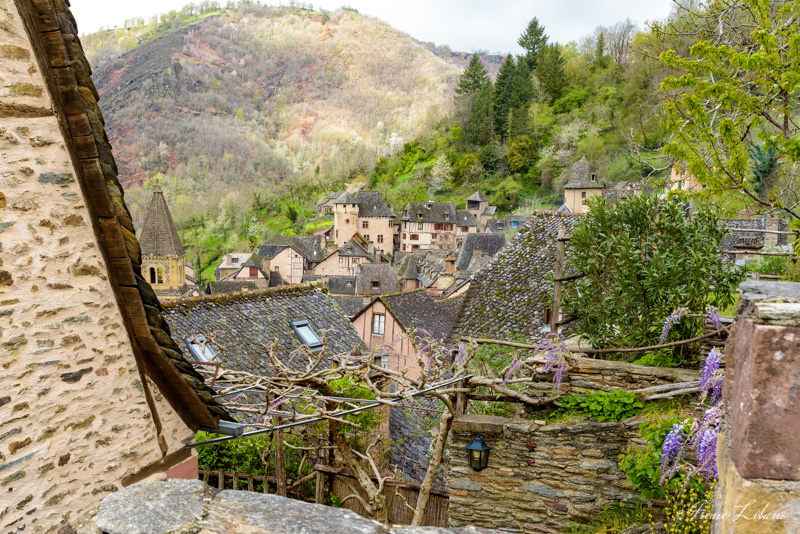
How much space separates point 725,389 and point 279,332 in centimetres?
1127

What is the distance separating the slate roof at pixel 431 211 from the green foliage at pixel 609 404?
2102 inches

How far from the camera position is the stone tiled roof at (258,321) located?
35.4ft

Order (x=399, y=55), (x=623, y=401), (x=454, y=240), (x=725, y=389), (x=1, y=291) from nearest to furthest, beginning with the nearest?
(x=725, y=389)
(x=1, y=291)
(x=623, y=401)
(x=454, y=240)
(x=399, y=55)

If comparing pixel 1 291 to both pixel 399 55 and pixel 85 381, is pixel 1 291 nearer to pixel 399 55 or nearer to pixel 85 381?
pixel 85 381

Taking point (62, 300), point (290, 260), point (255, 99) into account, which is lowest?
point (290, 260)

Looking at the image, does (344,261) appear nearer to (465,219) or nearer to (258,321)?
(465,219)

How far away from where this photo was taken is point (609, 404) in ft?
16.2

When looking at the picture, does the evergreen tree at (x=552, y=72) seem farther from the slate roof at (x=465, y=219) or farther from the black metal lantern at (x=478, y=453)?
the black metal lantern at (x=478, y=453)

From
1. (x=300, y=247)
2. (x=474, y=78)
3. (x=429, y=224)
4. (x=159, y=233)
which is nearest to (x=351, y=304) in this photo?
(x=159, y=233)

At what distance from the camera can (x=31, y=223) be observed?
2490 mm

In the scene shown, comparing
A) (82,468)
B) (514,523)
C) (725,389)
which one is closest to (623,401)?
(514,523)

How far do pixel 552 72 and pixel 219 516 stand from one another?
65549mm

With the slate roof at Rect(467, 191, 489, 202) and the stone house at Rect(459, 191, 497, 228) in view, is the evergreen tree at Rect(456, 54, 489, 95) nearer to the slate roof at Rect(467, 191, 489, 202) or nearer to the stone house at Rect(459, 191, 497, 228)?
the slate roof at Rect(467, 191, 489, 202)

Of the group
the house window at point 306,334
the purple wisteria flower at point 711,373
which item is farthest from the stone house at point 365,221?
the purple wisteria flower at point 711,373
